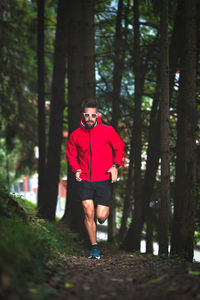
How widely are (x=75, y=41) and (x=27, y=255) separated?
773cm

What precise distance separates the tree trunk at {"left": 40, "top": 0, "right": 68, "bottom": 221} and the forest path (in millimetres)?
7397

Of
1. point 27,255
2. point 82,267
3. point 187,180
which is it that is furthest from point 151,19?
point 27,255

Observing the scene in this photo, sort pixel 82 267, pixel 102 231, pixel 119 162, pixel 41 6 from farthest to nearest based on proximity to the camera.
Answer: pixel 102 231
pixel 41 6
pixel 119 162
pixel 82 267

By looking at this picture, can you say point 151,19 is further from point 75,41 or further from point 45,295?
point 45,295

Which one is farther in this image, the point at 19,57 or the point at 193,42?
the point at 19,57

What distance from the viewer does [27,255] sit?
3.99 m

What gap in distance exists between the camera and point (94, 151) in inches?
279

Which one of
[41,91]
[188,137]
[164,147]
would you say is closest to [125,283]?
[164,147]

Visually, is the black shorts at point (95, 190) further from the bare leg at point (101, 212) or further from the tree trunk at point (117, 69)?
the tree trunk at point (117, 69)

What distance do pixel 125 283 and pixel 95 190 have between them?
2874 millimetres

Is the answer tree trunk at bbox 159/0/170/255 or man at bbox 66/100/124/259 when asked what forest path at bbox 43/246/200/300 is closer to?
man at bbox 66/100/124/259

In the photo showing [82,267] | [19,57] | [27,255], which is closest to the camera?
[27,255]

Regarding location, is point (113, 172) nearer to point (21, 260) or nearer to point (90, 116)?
point (90, 116)

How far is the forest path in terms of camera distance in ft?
12.9
